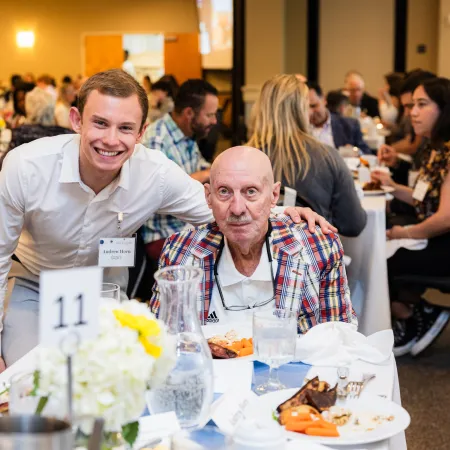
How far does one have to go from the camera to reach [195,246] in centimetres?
255

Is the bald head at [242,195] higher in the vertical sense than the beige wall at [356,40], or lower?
lower

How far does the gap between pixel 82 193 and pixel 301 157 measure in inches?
60.4

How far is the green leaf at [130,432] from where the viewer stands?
1236mm

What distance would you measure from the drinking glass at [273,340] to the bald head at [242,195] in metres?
0.61

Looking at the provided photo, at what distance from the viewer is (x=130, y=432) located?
1240mm

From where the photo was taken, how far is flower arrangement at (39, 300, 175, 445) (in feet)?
3.82

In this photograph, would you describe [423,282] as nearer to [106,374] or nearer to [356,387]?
[356,387]

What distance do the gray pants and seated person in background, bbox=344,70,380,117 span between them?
787 centimetres

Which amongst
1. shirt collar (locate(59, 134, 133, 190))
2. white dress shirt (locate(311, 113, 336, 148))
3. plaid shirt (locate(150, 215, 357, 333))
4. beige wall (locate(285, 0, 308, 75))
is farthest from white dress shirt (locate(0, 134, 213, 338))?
beige wall (locate(285, 0, 308, 75))

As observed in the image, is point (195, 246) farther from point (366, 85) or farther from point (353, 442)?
point (366, 85)

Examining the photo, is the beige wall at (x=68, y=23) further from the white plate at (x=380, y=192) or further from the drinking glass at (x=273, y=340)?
the drinking glass at (x=273, y=340)

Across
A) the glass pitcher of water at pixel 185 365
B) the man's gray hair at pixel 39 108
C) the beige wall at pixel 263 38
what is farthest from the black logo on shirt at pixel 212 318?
the beige wall at pixel 263 38

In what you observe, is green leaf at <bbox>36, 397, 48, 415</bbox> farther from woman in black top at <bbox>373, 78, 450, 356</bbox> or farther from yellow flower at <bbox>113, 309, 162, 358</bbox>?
woman in black top at <bbox>373, 78, 450, 356</bbox>

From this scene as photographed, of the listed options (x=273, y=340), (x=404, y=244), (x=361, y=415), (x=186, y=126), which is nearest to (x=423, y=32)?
(x=186, y=126)
